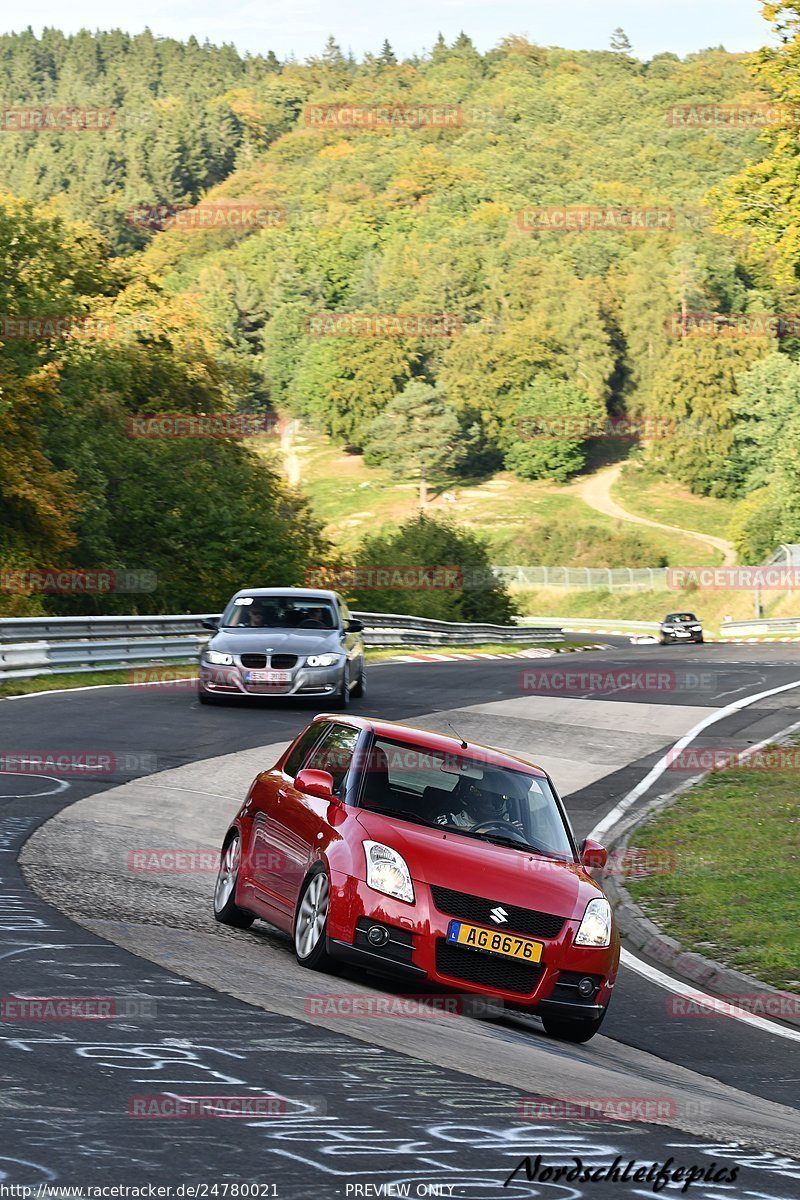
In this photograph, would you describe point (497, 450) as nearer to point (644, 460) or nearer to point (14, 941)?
point (644, 460)

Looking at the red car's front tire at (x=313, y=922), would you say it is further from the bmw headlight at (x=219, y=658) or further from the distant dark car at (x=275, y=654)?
the bmw headlight at (x=219, y=658)

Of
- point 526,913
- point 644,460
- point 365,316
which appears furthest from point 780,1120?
point 365,316

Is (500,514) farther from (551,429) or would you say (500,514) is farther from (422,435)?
(551,429)

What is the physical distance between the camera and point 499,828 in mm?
9047

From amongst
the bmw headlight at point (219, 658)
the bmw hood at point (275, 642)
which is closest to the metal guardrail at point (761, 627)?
the bmw hood at point (275, 642)

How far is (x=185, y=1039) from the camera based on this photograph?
617 cm

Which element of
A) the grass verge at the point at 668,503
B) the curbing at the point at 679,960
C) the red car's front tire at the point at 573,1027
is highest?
the red car's front tire at the point at 573,1027

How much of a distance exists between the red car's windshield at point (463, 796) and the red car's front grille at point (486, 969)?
2.95ft

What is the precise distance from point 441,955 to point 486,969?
265mm

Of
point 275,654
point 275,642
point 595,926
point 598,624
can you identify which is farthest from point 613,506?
point 595,926

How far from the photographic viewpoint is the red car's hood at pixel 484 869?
8.22 meters

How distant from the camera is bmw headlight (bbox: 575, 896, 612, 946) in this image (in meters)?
8.34

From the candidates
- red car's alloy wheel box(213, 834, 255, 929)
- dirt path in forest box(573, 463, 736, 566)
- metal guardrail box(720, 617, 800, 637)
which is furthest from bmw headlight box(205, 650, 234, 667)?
dirt path in forest box(573, 463, 736, 566)

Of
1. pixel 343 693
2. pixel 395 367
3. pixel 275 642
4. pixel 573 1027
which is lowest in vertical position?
pixel 343 693
